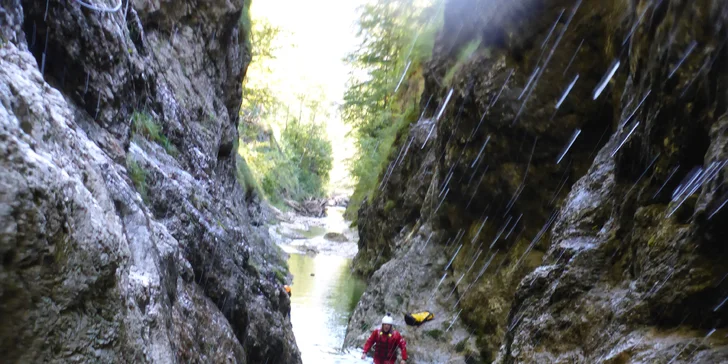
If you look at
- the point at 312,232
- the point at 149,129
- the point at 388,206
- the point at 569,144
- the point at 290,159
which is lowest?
the point at 312,232

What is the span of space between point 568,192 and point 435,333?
4.14 m

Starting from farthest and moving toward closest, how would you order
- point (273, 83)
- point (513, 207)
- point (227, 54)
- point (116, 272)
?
point (273, 83), point (227, 54), point (513, 207), point (116, 272)

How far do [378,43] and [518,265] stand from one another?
1053 cm

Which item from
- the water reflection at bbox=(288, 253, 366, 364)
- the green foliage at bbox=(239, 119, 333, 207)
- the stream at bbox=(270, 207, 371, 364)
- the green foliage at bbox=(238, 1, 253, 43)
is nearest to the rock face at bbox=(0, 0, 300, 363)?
the water reflection at bbox=(288, 253, 366, 364)

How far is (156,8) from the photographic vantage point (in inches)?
363

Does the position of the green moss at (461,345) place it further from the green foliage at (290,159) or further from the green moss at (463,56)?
the green foliage at (290,159)

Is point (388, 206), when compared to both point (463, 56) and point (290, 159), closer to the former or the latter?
point (463, 56)

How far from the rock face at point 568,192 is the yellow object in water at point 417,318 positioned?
0.14m

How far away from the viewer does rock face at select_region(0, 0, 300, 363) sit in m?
1.97

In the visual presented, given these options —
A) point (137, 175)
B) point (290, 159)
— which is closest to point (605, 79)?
point (137, 175)

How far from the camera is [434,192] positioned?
13.4 metres

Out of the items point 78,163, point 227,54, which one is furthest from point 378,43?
point 78,163

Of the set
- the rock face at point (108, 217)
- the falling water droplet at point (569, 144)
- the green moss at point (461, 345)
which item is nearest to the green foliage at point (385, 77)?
the falling water droplet at point (569, 144)

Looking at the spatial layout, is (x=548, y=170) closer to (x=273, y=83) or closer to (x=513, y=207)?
(x=513, y=207)
